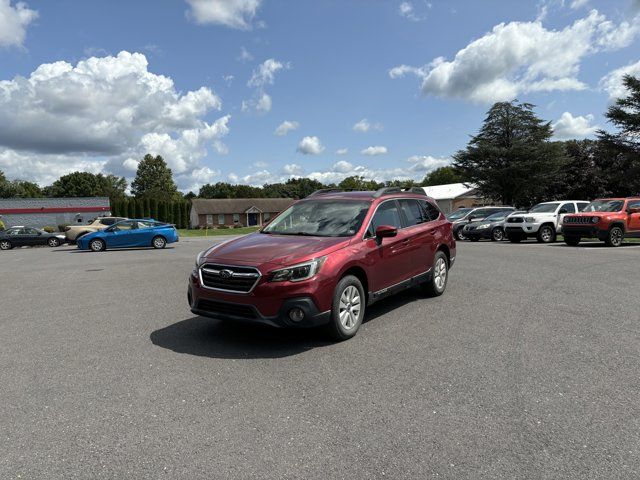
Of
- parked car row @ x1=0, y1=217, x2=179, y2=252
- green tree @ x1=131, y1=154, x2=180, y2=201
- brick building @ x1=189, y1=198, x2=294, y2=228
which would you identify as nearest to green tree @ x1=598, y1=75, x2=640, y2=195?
→ parked car row @ x1=0, y1=217, x2=179, y2=252

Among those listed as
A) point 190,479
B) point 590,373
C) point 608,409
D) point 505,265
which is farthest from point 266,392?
point 505,265

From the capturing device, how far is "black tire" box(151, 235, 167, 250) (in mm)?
22781

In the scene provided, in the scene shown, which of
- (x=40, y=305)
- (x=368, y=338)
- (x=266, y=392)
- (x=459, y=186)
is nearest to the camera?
(x=266, y=392)

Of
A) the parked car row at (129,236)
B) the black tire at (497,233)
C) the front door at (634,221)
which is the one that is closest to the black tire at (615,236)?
the front door at (634,221)

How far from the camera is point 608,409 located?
3586 millimetres

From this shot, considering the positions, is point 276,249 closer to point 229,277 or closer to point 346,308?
point 229,277

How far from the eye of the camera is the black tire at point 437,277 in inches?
308

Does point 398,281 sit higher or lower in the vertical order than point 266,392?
higher

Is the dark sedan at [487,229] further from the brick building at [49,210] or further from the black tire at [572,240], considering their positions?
the brick building at [49,210]

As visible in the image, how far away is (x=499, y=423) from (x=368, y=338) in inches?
91.5

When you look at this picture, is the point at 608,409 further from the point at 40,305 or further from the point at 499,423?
the point at 40,305

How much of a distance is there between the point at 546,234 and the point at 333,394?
20.1m

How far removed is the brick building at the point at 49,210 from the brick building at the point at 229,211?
25413 millimetres

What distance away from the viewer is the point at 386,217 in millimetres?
6668
